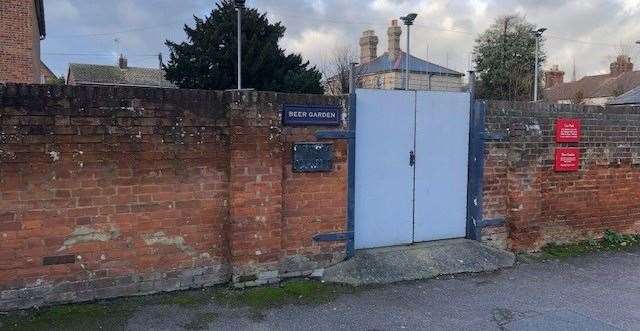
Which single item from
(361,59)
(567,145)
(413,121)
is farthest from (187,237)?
(361,59)

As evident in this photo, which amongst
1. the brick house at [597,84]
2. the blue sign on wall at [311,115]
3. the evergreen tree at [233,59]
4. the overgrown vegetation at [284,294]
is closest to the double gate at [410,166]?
the blue sign on wall at [311,115]

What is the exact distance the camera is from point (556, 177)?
7.29m

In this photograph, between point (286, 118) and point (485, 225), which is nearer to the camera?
point (286, 118)

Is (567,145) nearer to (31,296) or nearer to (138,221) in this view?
(138,221)

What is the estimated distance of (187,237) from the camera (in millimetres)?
5117

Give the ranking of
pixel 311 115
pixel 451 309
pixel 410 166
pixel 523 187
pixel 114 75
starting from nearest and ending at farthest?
1. pixel 451 309
2. pixel 311 115
3. pixel 410 166
4. pixel 523 187
5. pixel 114 75

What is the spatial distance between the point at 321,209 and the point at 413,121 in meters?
1.58

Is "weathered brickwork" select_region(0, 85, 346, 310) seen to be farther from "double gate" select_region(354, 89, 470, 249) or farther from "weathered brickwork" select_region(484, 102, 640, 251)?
"weathered brickwork" select_region(484, 102, 640, 251)

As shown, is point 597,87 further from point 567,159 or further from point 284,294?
point 284,294

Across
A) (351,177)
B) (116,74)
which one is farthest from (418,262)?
(116,74)

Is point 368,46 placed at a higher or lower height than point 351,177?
higher

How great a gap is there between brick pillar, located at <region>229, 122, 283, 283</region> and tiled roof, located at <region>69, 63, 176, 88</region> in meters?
34.9

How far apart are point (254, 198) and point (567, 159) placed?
15.2 feet

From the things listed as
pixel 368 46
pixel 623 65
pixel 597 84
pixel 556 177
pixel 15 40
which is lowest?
pixel 556 177
